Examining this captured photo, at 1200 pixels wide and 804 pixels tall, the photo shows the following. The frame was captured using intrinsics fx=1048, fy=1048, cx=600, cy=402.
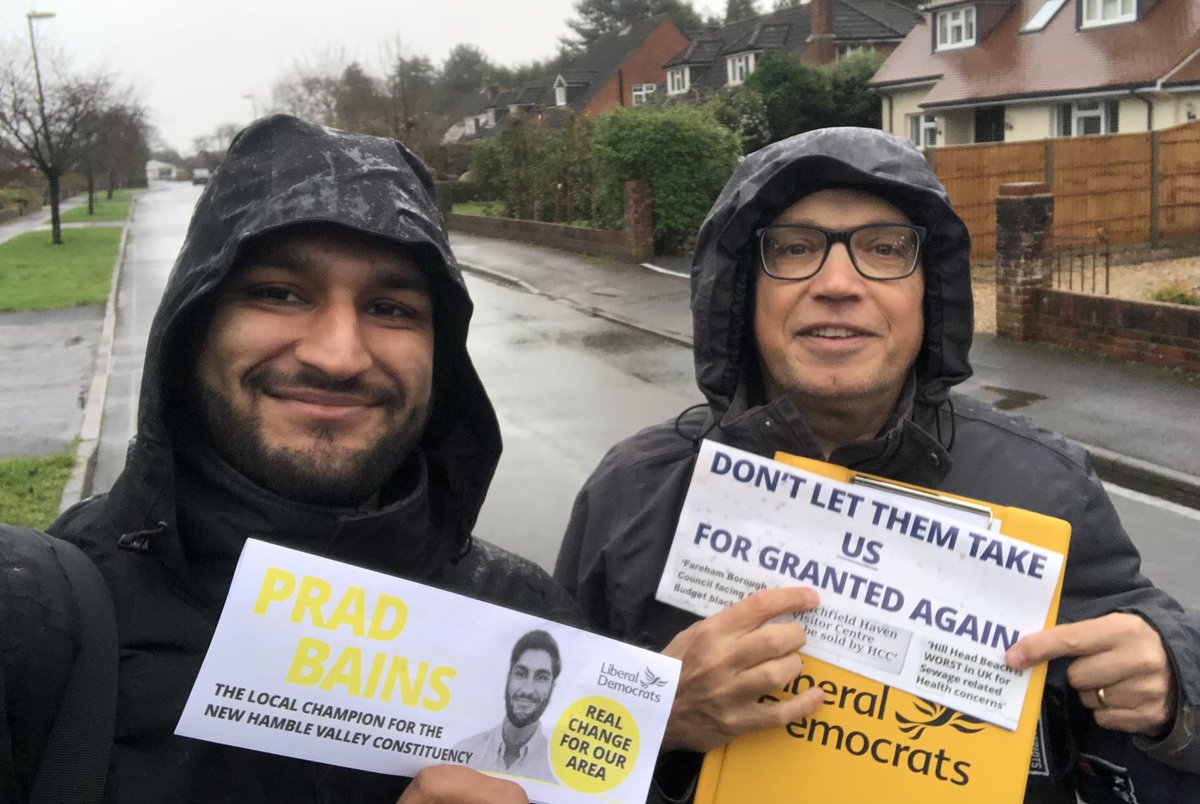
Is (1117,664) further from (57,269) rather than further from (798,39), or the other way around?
(798,39)

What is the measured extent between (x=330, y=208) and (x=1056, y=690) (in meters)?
1.47

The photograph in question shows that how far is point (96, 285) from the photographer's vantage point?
20328mm

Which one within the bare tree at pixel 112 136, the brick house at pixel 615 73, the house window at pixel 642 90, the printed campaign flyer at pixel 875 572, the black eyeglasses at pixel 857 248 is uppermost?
the brick house at pixel 615 73

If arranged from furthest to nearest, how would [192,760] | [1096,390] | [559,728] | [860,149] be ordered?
[1096,390] < [860,149] < [559,728] < [192,760]

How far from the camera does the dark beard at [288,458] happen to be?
5.38 feet

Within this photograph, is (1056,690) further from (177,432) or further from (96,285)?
(96,285)

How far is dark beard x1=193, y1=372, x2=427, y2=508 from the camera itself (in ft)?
5.38

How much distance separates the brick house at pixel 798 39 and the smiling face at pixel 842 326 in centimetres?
4179

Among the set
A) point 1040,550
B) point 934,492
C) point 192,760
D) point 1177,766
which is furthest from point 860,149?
point 192,760

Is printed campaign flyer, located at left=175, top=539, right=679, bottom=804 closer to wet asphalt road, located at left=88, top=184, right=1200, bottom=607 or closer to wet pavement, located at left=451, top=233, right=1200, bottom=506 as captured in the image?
wet asphalt road, located at left=88, top=184, right=1200, bottom=607

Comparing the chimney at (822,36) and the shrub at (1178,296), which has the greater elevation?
the chimney at (822,36)

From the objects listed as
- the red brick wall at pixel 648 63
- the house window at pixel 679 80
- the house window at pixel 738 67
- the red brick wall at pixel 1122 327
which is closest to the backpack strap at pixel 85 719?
the red brick wall at pixel 1122 327

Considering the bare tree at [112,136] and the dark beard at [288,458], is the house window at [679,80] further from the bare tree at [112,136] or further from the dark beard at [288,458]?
the dark beard at [288,458]

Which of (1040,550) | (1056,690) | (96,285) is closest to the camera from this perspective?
(1040,550)
